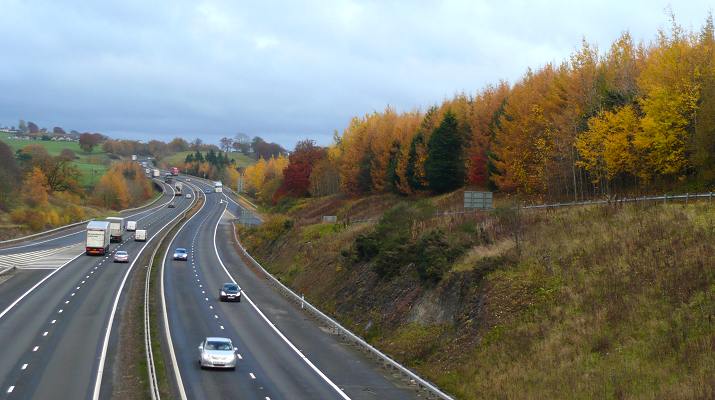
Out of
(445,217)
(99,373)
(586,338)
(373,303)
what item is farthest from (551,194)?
(99,373)

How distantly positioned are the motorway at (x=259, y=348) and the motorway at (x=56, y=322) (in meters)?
3.58

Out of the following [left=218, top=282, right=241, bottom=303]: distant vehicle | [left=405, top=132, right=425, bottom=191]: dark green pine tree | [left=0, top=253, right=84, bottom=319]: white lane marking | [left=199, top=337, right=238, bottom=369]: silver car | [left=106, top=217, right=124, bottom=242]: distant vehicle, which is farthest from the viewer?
[left=106, top=217, right=124, bottom=242]: distant vehicle

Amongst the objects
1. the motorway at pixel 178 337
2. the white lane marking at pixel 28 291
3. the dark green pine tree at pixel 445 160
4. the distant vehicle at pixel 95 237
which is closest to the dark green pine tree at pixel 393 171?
the dark green pine tree at pixel 445 160

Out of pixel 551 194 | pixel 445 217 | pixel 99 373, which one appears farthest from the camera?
pixel 551 194

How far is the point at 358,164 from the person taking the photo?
116312mm

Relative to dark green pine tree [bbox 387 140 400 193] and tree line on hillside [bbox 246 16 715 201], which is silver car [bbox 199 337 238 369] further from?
dark green pine tree [bbox 387 140 400 193]

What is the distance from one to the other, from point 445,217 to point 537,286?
23006 mm

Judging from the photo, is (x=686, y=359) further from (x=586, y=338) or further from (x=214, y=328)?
(x=214, y=328)

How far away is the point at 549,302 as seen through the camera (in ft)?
99.8

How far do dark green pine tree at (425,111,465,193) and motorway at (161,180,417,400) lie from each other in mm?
29118

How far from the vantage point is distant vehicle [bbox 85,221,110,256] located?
79.0 metres

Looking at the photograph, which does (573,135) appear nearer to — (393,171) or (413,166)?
(413,166)

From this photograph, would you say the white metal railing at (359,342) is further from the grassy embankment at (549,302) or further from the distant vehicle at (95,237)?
the distant vehicle at (95,237)

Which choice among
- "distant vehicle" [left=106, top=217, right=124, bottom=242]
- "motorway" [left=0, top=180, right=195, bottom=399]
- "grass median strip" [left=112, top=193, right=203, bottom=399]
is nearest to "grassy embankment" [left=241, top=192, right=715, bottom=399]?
"grass median strip" [left=112, top=193, right=203, bottom=399]
